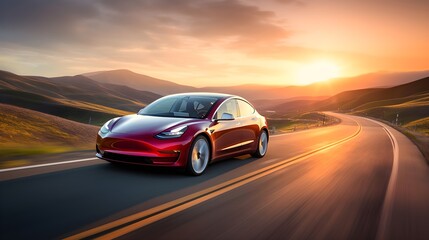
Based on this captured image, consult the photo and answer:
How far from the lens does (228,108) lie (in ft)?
29.9

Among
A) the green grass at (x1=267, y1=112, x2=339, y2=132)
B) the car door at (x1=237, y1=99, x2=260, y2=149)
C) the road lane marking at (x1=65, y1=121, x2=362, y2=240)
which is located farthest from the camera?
the green grass at (x1=267, y1=112, x2=339, y2=132)

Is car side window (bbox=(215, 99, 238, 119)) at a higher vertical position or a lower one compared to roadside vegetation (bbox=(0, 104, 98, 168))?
higher

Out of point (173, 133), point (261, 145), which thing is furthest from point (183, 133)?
point (261, 145)

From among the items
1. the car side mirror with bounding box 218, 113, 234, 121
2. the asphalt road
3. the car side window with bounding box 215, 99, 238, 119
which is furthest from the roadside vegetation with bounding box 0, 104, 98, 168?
the asphalt road

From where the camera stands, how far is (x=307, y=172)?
9023 mm

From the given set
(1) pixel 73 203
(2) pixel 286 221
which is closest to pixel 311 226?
(2) pixel 286 221

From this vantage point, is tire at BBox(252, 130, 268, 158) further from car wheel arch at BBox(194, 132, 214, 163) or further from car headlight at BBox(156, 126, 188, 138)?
car headlight at BBox(156, 126, 188, 138)

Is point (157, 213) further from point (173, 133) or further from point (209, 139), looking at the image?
point (209, 139)

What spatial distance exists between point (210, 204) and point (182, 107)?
3.67 meters

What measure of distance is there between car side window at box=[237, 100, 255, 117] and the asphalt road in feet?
4.39

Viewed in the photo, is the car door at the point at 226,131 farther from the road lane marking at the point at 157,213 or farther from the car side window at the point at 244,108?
the road lane marking at the point at 157,213

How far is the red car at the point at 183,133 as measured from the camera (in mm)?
6984

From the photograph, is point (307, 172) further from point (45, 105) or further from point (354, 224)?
point (45, 105)

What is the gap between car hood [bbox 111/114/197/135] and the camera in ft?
23.6
